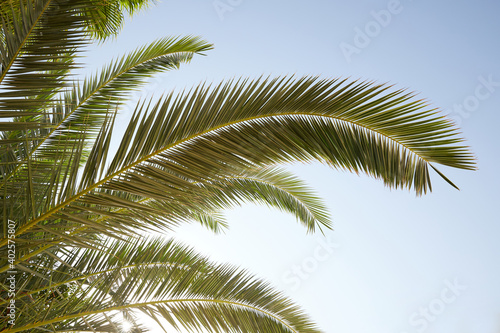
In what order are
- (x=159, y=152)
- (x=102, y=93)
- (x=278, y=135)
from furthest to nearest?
(x=102, y=93) → (x=278, y=135) → (x=159, y=152)

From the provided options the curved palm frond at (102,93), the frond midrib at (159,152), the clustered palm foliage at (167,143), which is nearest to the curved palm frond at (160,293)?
the clustered palm foliage at (167,143)

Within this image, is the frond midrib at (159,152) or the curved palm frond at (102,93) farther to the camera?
the curved palm frond at (102,93)

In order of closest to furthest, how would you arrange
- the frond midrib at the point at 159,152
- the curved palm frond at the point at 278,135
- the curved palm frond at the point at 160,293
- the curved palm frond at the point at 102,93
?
1. the frond midrib at the point at 159,152
2. the curved palm frond at the point at 278,135
3. the curved palm frond at the point at 160,293
4. the curved palm frond at the point at 102,93

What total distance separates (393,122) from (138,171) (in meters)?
1.44

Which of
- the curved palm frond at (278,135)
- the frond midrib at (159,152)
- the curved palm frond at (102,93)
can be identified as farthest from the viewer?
the curved palm frond at (102,93)

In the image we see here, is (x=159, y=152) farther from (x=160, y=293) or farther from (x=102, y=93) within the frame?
(x=102, y=93)

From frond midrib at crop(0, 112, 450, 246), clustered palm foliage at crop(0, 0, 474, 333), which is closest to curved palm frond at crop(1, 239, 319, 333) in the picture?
clustered palm foliage at crop(0, 0, 474, 333)

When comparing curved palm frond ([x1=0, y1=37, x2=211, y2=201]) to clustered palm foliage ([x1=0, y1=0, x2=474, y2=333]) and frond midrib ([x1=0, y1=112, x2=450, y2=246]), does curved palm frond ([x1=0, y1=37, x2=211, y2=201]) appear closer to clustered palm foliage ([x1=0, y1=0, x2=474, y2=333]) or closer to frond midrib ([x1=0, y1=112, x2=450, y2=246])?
clustered palm foliage ([x1=0, y1=0, x2=474, y2=333])

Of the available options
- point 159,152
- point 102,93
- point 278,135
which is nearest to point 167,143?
point 159,152

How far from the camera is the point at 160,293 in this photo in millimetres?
2773

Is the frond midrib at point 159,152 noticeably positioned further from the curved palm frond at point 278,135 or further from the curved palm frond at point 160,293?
the curved palm frond at point 160,293

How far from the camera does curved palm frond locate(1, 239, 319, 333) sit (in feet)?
8.07

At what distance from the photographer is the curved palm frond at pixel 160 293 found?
2.46 metres

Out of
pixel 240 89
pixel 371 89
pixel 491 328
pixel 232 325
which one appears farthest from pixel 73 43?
pixel 491 328
